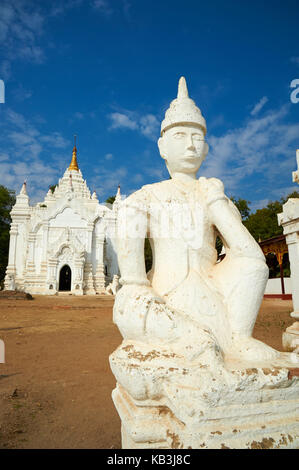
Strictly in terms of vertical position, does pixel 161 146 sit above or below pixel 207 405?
above

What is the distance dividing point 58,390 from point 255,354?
297 centimetres

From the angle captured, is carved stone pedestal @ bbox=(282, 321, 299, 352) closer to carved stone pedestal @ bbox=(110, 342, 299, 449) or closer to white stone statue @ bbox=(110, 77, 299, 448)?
white stone statue @ bbox=(110, 77, 299, 448)

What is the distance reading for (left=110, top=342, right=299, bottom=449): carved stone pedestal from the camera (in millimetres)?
1364

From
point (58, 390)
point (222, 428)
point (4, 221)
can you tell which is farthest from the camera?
point (4, 221)

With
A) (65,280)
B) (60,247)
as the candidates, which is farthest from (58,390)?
(65,280)

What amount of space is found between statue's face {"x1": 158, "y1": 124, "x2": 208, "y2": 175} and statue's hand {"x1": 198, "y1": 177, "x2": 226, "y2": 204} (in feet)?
0.56

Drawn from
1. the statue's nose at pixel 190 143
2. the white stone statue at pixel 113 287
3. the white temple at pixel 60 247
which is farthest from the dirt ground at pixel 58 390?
the white stone statue at pixel 113 287

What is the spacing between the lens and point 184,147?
221 cm

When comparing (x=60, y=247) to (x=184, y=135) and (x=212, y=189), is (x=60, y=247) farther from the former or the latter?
(x=212, y=189)

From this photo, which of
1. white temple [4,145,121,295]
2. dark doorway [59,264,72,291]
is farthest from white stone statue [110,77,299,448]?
dark doorway [59,264,72,291]

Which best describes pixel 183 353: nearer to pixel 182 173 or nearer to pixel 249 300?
pixel 249 300

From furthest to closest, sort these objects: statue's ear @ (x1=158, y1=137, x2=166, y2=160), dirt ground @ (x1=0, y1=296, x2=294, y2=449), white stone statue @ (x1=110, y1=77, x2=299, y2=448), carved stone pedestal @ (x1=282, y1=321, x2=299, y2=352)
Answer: carved stone pedestal @ (x1=282, y1=321, x2=299, y2=352), dirt ground @ (x1=0, y1=296, x2=294, y2=449), statue's ear @ (x1=158, y1=137, x2=166, y2=160), white stone statue @ (x1=110, y1=77, x2=299, y2=448)

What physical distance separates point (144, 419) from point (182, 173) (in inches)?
68.1

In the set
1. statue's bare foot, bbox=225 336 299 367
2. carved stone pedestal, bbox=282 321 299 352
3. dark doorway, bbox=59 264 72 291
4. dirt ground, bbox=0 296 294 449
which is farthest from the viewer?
dark doorway, bbox=59 264 72 291
